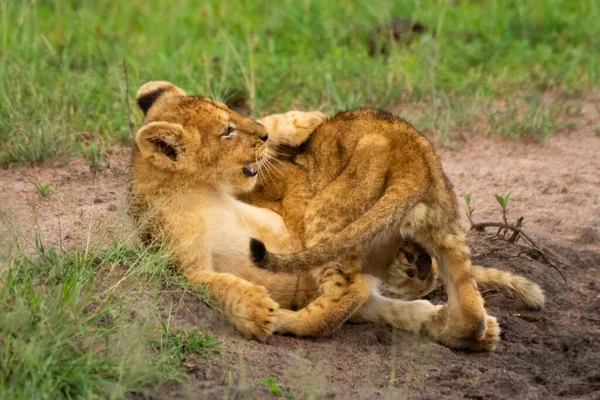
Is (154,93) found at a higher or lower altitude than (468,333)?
higher

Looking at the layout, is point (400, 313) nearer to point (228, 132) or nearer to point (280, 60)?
point (228, 132)

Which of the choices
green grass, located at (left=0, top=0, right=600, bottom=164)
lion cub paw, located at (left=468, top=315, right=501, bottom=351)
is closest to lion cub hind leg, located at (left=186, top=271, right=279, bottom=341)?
lion cub paw, located at (left=468, top=315, right=501, bottom=351)

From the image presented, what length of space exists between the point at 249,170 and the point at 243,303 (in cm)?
84

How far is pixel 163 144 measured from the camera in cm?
507

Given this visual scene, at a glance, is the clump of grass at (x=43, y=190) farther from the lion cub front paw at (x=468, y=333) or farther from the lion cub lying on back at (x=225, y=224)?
the lion cub front paw at (x=468, y=333)

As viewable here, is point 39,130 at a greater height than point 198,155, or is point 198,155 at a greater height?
point 198,155

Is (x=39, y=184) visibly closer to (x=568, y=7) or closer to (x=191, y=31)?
(x=191, y=31)

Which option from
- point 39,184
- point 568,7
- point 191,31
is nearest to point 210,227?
point 39,184

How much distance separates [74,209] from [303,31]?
4007mm

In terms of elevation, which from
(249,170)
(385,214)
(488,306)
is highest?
(385,214)

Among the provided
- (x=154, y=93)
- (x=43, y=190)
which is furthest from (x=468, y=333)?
(x=43, y=190)

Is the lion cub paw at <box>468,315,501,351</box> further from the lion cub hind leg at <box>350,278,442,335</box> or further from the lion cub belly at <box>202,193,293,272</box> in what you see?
the lion cub belly at <box>202,193,293,272</box>

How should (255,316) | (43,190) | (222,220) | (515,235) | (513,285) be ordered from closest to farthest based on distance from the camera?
(255,316)
(222,220)
(513,285)
(515,235)
(43,190)

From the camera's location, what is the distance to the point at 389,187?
4.86 meters
